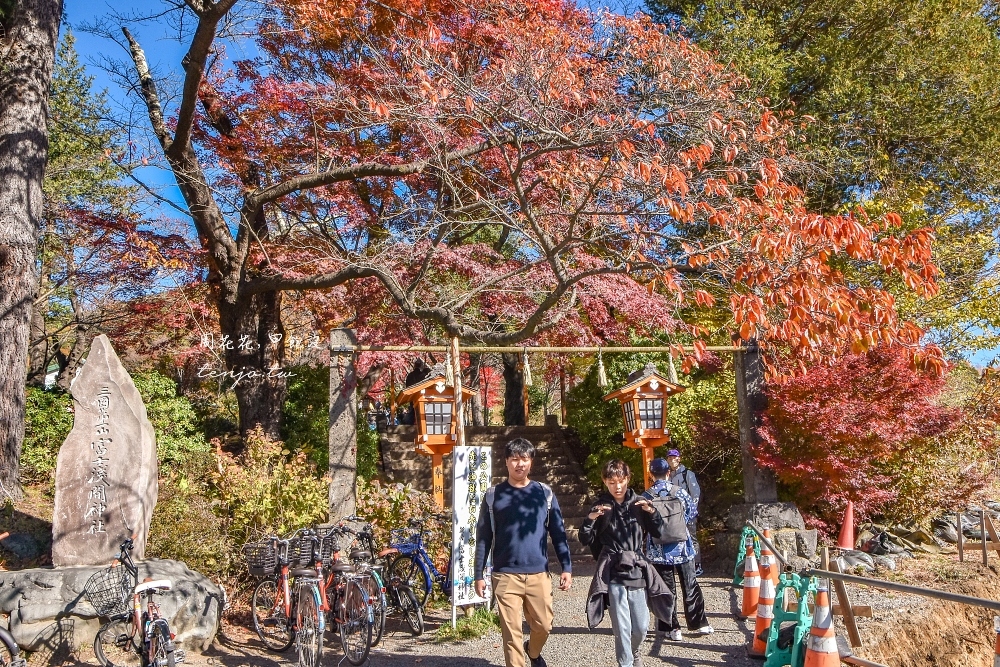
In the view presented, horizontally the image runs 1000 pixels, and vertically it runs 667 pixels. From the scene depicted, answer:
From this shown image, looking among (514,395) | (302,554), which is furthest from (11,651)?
(514,395)

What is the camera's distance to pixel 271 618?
650 cm

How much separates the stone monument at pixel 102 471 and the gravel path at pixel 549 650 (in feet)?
4.40

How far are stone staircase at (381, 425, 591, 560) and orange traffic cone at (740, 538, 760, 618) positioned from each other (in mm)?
6606

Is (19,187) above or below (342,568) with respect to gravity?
above

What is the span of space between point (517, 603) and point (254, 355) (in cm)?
744

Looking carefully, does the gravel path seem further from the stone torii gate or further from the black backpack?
the stone torii gate

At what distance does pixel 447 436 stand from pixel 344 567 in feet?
13.7

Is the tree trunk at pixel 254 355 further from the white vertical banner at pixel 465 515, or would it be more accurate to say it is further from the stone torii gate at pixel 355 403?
the white vertical banner at pixel 465 515

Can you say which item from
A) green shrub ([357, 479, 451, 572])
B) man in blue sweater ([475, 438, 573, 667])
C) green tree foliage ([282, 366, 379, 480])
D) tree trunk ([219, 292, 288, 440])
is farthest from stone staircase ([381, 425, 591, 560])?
man in blue sweater ([475, 438, 573, 667])

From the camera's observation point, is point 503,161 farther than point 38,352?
No

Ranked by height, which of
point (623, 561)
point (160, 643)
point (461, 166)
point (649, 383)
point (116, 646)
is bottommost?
point (116, 646)

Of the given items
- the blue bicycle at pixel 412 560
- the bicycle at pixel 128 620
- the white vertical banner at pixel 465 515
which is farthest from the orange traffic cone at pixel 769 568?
the bicycle at pixel 128 620

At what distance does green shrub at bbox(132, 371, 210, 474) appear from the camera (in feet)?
35.9

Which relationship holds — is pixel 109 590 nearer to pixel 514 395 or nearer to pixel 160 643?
pixel 160 643
